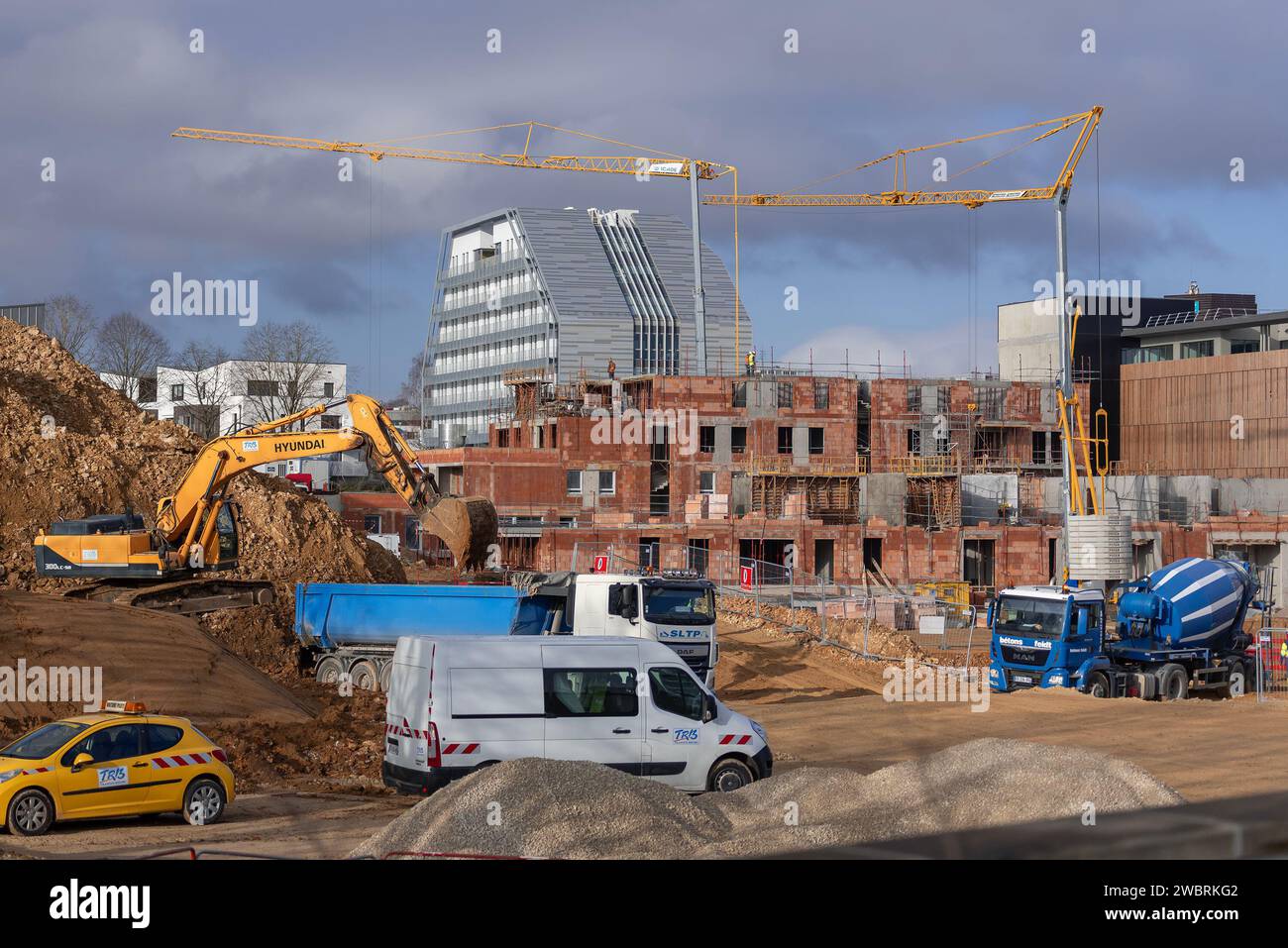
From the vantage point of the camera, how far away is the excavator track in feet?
92.2

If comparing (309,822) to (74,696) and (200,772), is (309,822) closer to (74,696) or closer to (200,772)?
(200,772)

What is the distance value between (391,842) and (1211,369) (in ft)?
271

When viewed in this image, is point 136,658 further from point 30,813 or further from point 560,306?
point 560,306

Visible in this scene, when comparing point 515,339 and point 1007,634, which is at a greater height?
point 515,339

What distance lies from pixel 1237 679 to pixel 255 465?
2589 centimetres

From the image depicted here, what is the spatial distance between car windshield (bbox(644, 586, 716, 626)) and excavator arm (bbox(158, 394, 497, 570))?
596cm

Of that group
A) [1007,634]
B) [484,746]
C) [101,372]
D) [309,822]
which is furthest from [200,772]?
[101,372]

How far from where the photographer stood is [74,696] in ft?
71.7

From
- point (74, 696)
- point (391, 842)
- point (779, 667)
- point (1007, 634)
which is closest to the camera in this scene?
point (391, 842)

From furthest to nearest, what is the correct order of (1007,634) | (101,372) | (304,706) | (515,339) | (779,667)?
(515,339) → (101,372) → (779,667) → (1007,634) → (304,706)

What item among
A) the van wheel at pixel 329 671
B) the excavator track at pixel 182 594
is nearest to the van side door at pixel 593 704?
the van wheel at pixel 329 671

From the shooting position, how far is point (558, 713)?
54.1 feet

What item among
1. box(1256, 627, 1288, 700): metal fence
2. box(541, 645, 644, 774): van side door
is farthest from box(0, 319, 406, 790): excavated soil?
box(1256, 627, 1288, 700): metal fence

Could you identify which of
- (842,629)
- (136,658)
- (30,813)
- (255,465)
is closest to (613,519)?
(842,629)
